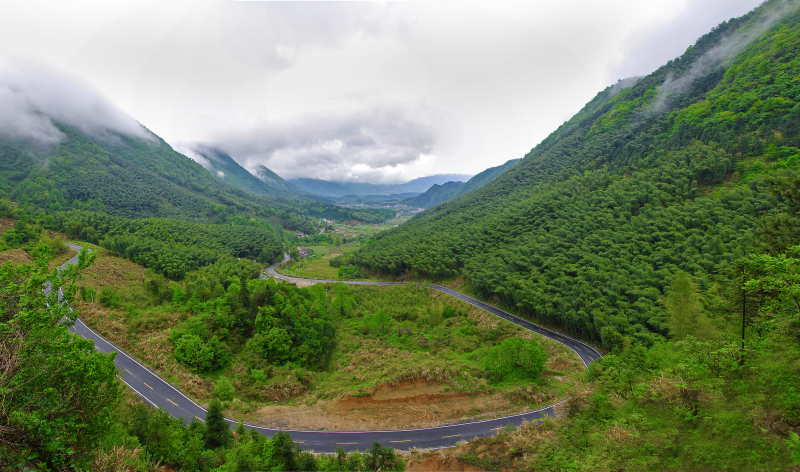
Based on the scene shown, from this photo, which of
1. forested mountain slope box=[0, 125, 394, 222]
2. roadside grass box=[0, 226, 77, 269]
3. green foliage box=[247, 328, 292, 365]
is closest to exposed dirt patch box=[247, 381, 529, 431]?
green foliage box=[247, 328, 292, 365]

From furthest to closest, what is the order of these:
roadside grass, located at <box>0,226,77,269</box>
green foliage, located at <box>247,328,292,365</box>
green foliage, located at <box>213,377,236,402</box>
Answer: roadside grass, located at <box>0,226,77,269</box>
green foliage, located at <box>247,328,292,365</box>
green foliage, located at <box>213,377,236,402</box>

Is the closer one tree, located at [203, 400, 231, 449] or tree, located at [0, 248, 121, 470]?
tree, located at [0, 248, 121, 470]

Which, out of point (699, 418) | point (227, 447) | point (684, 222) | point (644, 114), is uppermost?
point (644, 114)

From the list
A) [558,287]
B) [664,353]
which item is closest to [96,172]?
[558,287]

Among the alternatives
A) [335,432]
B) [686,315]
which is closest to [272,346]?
[335,432]

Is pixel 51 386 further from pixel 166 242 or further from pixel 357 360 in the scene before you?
pixel 166 242

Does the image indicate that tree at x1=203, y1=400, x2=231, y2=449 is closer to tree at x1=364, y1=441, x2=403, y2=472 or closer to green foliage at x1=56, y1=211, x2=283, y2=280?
tree at x1=364, y1=441, x2=403, y2=472

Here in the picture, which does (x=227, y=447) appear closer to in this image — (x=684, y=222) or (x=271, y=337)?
(x=271, y=337)
